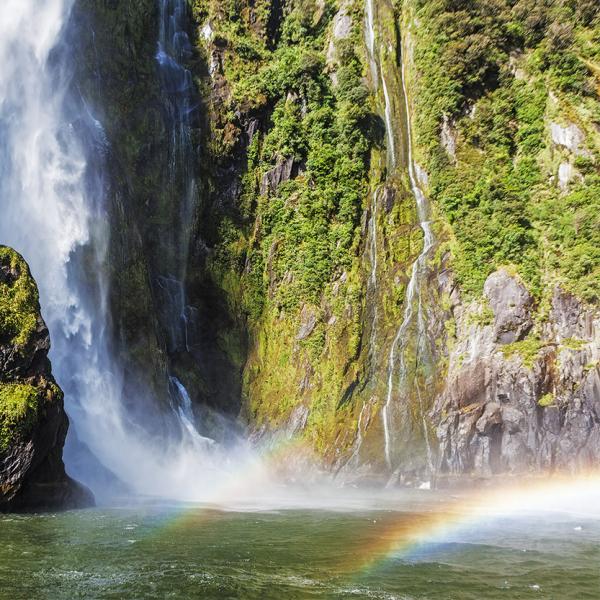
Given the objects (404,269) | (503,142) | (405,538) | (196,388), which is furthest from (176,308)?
(405,538)

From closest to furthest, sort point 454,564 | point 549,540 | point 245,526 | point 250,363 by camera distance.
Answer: point 454,564, point 549,540, point 245,526, point 250,363

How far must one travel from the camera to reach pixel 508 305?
25.3m

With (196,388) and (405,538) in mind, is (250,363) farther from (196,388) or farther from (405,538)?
(405,538)

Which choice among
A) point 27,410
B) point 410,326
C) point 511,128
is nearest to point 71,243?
point 27,410

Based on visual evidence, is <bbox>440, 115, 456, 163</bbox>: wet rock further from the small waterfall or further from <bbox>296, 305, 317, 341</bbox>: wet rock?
the small waterfall

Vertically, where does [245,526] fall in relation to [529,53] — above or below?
below

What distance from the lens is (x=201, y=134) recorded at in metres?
34.6

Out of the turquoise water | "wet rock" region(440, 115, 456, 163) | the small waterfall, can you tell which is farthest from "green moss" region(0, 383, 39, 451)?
"wet rock" region(440, 115, 456, 163)

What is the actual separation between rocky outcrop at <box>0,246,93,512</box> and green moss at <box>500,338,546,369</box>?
53.7 ft

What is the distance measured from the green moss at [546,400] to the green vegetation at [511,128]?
164 inches

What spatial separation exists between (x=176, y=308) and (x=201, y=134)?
10.2 meters

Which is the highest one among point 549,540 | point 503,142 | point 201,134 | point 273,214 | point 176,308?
point 201,134

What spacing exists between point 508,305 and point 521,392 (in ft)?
12.8

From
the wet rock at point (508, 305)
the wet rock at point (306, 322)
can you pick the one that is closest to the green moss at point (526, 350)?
the wet rock at point (508, 305)
